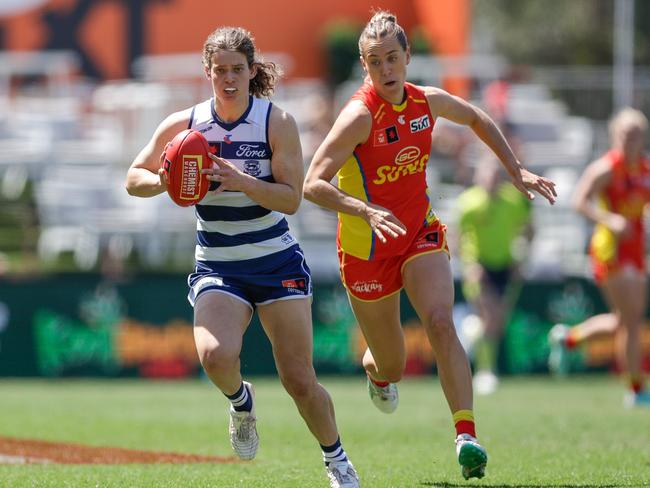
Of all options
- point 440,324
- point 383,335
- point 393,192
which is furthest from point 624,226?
point 440,324

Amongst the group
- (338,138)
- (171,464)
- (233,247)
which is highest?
(338,138)

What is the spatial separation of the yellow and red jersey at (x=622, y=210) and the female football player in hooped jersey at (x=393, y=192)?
15.1ft

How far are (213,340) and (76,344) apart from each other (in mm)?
9781

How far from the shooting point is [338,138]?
7.30 m

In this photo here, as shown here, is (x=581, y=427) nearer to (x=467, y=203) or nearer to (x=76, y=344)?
(x=467, y=203)

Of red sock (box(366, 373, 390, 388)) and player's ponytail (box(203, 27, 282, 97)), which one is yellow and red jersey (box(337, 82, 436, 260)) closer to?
player's ponytail (box(203, 27, 282, 97))

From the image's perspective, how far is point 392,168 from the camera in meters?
7.49

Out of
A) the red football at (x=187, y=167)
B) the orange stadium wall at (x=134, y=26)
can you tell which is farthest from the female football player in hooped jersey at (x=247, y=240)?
the orange stadium wall at (x=134, y=26)

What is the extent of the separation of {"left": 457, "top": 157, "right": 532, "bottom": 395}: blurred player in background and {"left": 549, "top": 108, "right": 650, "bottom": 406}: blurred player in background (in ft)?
10.5

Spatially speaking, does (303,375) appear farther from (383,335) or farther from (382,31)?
(382,31)

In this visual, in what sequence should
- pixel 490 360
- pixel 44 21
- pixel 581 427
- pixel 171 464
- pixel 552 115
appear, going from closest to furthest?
pixel 171 464 < pixel 581 427 < pixel 490 360 < pixel 552 115 < pixel 44 21

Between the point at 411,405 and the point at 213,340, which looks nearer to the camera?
the point at 213,340

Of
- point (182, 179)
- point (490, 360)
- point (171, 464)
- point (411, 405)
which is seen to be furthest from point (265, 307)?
point (490, 360)

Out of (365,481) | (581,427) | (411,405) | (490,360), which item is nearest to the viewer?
(365,481)
